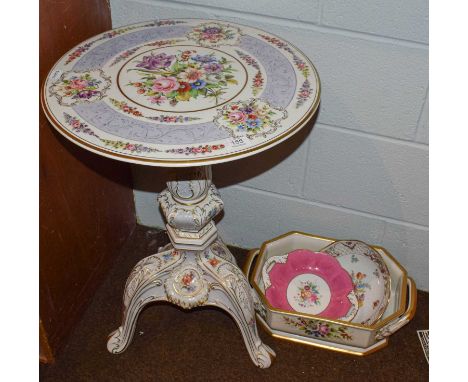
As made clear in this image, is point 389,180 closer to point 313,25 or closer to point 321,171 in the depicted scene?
point 321,171

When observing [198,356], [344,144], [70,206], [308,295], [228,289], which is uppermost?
[344,144]

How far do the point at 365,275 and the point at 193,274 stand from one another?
492 millimetres

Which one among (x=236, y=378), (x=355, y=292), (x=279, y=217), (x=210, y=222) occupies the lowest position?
(x=236, y=378)

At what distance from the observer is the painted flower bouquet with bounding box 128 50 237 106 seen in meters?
1.10

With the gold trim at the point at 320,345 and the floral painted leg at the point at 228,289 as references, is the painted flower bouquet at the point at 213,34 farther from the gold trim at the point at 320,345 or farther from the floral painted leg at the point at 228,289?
the gold trim at the point at 320,345

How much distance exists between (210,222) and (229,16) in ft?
1.60

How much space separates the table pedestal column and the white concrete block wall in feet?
0.96

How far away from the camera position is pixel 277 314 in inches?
57.9

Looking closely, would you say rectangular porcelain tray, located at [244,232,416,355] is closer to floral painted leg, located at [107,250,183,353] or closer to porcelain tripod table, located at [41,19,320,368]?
porcelain tripod table, located at [41,19,320,368]

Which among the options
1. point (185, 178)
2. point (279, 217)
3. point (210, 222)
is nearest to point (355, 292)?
point (279, 217)

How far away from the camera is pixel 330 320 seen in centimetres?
143

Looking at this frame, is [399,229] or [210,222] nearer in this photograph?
[210,222]

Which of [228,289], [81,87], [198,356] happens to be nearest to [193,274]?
[228,289]

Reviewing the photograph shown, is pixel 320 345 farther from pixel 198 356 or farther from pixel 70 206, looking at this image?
→ pixel 70 206
